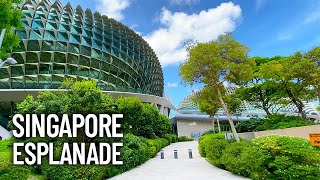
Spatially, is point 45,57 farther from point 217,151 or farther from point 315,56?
point 315,56

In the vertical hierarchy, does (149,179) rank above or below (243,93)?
below

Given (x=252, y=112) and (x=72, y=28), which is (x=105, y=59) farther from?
(x=252, y=112)

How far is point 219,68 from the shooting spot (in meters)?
18.9

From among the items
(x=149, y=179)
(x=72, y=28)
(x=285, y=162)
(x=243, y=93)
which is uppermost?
(x=72, y=28)

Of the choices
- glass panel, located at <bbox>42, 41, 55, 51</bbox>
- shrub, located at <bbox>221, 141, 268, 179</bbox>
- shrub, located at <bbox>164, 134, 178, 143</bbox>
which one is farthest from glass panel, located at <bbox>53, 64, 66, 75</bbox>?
shrub, located at <bbox>221, 141, 268, 179</bbox>

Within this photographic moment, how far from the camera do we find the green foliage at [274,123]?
25609mm

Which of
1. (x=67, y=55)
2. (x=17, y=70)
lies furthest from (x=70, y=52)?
(x=17, y=70)

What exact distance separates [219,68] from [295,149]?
10.2m

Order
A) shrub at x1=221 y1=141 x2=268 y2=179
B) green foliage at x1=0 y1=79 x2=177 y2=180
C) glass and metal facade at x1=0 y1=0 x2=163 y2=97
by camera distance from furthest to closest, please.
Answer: glass and metal facade at x1=0 y1=0 x2=163 y2=97 < green foliage at x1=0 y1=79 x2=177 y2=180 < shrub at x1=221 y1=141 x2=268 y2=179

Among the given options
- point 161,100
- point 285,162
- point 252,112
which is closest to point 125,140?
point 285,162

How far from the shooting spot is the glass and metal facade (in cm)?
3328

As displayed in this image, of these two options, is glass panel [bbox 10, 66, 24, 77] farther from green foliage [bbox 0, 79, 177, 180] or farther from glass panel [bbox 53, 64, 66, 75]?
green foliage [bbox 0, 79, 177, 180]

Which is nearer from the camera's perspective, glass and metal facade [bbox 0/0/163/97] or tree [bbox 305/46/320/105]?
tree [bbox 305/46/320/105]

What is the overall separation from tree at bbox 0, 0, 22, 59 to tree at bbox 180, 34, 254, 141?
35.9 feet
